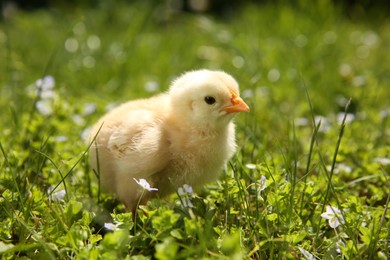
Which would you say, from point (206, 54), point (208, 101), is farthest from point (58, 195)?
point (206, 54)

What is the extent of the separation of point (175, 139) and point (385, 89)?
2.60m

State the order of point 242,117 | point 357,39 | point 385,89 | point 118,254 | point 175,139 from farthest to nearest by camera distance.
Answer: point 357,39
point 385,89
point 242,117
point 175,139
point 118,254

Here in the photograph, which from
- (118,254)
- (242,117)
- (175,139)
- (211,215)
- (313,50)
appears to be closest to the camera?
(118,254)

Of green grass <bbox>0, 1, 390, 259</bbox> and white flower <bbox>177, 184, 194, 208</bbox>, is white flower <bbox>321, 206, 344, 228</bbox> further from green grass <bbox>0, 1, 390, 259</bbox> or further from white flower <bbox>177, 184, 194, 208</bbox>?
white flower <bbox>177, 184, 194, 208</bbox>

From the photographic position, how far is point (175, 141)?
7.15 feet

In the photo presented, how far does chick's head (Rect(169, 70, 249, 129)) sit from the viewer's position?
2.18m

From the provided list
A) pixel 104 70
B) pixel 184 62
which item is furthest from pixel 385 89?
pixel 104 70

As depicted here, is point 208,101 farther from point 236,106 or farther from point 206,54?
point 206,54

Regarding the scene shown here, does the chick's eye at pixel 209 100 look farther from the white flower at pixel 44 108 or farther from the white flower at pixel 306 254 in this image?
the white flower at pixel 44 108

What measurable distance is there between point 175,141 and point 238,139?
739 mm

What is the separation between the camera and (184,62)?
4.83 metres

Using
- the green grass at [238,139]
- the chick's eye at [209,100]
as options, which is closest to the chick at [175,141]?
the chick's eye at [209,100]

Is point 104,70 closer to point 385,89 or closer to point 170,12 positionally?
point 385,89

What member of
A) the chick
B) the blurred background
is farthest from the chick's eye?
the blurred background
